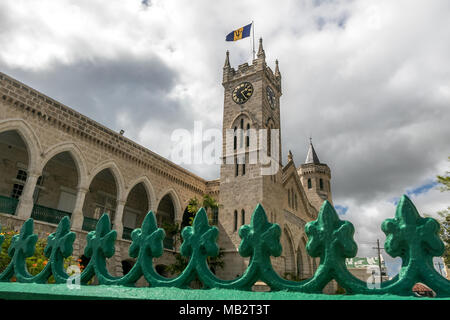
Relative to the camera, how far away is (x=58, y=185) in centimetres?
1402

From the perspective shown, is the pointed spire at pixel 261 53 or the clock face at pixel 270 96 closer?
the pointed spire at pixel 261 53

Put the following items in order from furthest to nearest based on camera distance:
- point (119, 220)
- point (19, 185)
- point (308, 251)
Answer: point (119, 220) → point (19, 185) → point (308, 251)

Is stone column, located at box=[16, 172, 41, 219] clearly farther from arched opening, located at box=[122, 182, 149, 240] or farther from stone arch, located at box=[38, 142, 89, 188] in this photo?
arched opening, located at box=[122, 182, 149, 240]

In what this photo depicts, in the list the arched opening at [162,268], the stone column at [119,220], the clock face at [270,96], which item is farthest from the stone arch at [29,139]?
the clock face at [270,96]

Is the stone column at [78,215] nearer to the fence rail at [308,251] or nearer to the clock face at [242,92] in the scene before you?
the clock face at [242,92]

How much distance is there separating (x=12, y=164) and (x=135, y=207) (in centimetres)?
668

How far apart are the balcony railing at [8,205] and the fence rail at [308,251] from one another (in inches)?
430

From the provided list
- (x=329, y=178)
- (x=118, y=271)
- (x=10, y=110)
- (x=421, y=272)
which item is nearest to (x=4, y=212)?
(x=10, y=110)

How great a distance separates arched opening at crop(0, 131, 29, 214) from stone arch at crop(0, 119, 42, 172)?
1425 mm

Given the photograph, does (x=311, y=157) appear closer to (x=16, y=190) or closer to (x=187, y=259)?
(x=187, y=259)

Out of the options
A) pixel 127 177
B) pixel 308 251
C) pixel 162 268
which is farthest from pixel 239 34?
pixel 308 251

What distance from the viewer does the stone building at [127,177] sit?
36.1 ft

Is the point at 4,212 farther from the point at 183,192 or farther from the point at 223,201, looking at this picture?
the point at 223,201

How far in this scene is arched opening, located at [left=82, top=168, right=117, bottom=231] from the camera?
14.9m
